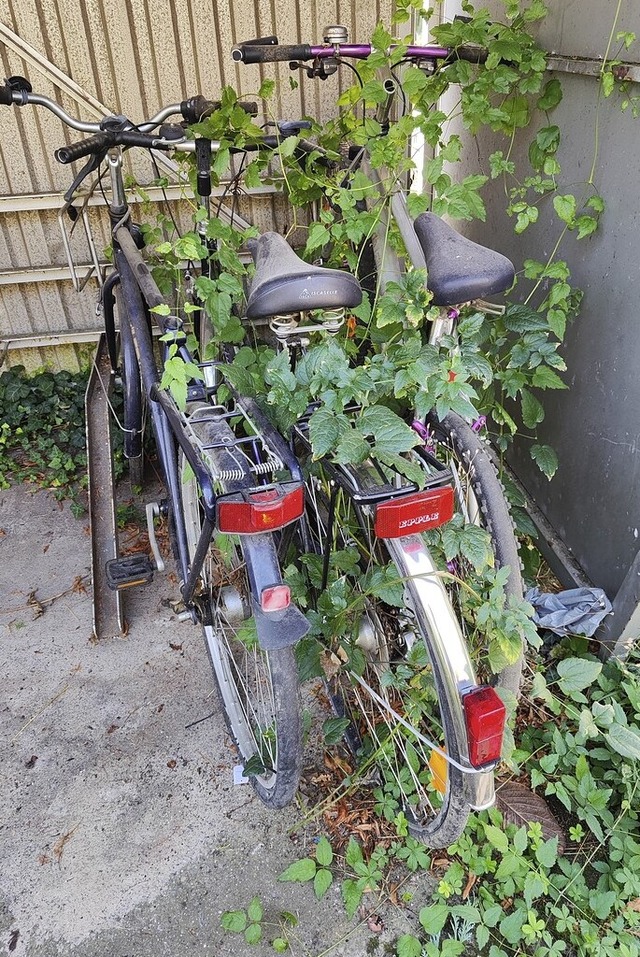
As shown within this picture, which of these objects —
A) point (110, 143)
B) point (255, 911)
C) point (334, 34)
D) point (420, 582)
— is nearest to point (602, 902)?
point (255, 911)

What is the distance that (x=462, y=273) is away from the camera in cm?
168

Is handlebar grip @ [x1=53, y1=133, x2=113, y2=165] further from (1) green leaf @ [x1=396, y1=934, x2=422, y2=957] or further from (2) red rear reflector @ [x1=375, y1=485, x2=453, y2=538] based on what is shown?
(1) green leaf @ [x1=396, y1=934, x2=422, y2=957]

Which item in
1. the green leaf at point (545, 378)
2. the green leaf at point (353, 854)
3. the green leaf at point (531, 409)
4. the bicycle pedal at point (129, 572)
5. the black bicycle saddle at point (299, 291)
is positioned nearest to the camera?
the black bicycle saddle at point (299, 291)

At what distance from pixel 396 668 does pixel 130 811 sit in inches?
37.1

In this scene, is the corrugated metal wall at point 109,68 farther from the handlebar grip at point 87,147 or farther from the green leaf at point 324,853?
the green leaf at point 324,853

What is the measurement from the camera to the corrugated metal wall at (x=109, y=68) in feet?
10.9

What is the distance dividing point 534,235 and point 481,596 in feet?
4.99

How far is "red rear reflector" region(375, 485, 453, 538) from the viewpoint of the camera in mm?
1400

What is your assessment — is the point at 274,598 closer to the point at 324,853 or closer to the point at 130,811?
the point at 324,853

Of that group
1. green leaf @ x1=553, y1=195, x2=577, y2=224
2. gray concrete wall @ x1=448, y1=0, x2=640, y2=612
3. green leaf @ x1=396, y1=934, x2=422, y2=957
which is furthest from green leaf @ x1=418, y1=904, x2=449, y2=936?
green leaf @ x1=553, y1=195, x2=577, y2=224

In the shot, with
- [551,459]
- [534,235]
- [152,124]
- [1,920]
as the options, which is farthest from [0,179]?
[1,920]

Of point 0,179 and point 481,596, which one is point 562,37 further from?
point 0,179

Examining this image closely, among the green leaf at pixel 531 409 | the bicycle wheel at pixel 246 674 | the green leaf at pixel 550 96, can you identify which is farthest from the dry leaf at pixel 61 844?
the green leaf at pixel 550 96

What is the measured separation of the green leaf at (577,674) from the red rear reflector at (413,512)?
0.69 m
